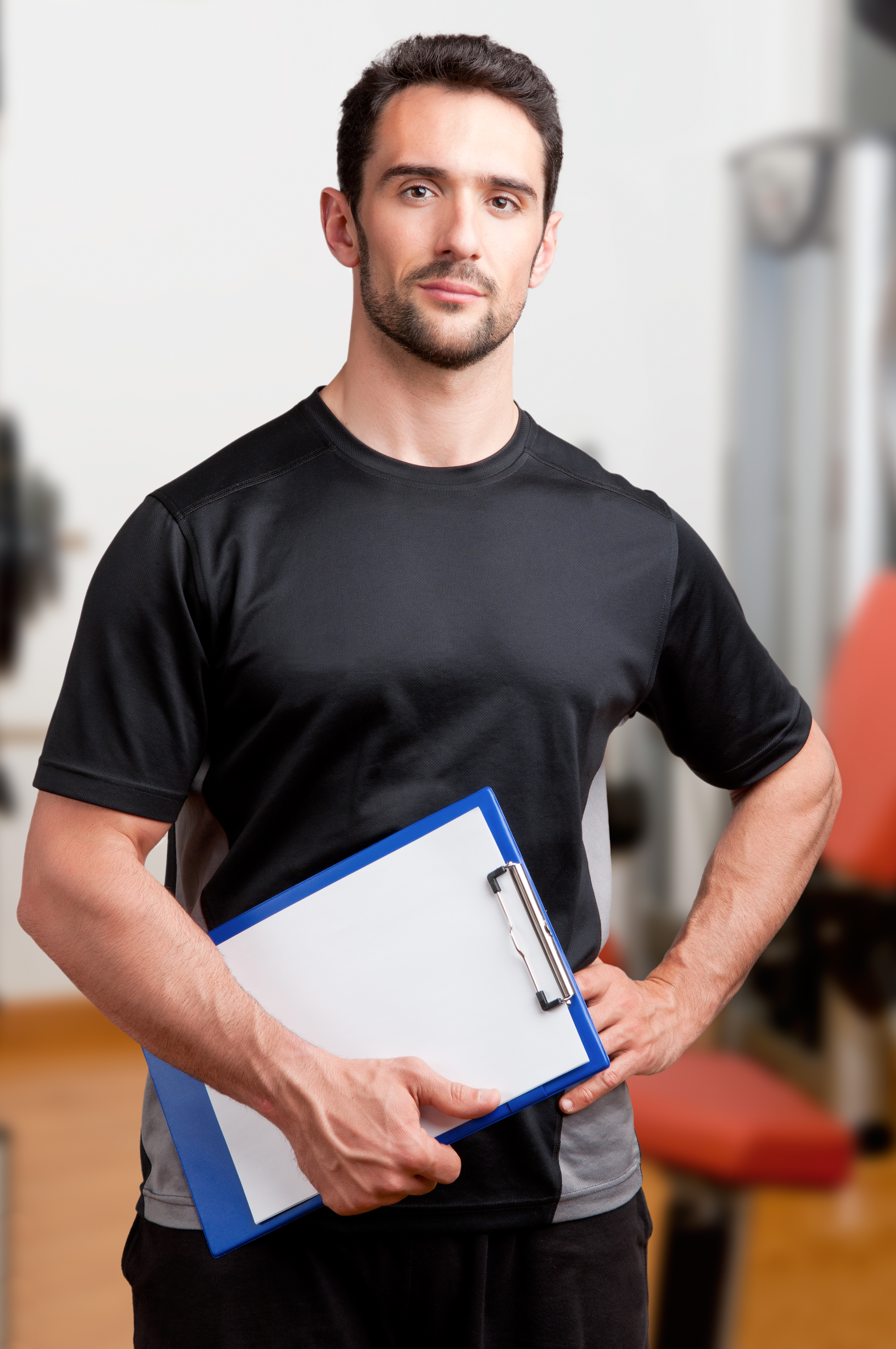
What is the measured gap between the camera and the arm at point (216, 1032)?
0.68 meters

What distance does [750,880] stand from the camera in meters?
0.90

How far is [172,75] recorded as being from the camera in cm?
139

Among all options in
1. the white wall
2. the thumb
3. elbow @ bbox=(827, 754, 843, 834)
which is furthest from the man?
the white wall

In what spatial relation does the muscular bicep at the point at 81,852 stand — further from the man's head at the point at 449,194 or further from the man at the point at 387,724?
the man's head at the point at 449,194

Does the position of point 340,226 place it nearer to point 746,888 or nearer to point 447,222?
point 447,222

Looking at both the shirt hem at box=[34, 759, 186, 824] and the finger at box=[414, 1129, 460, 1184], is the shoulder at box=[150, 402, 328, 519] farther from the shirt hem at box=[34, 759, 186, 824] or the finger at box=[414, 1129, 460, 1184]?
the finger at box=[414, 1129, 460, 1184]

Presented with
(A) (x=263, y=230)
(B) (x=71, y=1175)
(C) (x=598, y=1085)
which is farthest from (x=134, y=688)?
(B) (x=71, y=1175)

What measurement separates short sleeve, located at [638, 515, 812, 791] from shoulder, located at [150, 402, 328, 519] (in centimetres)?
26

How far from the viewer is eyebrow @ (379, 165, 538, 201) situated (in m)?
0.77

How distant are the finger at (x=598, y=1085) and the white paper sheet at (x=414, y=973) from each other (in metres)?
0.09

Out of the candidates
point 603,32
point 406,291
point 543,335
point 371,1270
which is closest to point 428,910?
point 371,1270

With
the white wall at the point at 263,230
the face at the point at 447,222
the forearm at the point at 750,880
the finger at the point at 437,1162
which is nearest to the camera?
the finger at the point at 437,1162

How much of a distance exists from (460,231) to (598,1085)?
0.53 m

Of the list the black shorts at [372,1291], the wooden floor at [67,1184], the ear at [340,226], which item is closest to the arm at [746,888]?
the black shorts at [372,1291]
